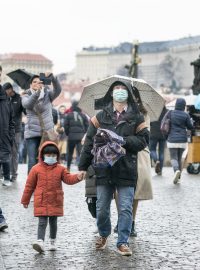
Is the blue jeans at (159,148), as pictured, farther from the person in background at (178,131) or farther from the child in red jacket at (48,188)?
the child in red jacket at (48,188)

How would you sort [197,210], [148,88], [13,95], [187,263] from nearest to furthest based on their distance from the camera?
[187,263], [148,88], [197,210], [13,95]

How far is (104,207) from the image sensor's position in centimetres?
818

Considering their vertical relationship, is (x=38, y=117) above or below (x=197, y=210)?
above

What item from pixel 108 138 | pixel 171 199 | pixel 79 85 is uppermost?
pixel 108 138

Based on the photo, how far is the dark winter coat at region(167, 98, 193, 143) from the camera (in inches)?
664

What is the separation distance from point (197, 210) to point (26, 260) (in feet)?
13.9

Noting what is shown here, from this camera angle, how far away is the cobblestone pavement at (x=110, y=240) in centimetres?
759

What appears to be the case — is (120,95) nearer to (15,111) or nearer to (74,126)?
(15,111)

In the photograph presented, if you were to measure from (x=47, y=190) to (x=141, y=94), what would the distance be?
1.46 metres

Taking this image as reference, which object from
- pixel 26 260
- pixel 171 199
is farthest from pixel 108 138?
pixel 171 199

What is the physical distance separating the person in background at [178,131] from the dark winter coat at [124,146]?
8.62 m

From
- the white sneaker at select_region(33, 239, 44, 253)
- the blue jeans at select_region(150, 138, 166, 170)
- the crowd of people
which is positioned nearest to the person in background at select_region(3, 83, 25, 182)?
the blue jeans at select_region(150, 138, 166, 170)

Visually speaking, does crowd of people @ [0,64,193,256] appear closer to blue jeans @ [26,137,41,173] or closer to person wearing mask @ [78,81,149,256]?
person wearing mask @ [78,81,149,256]

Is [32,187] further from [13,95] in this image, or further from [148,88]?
[13,95]
